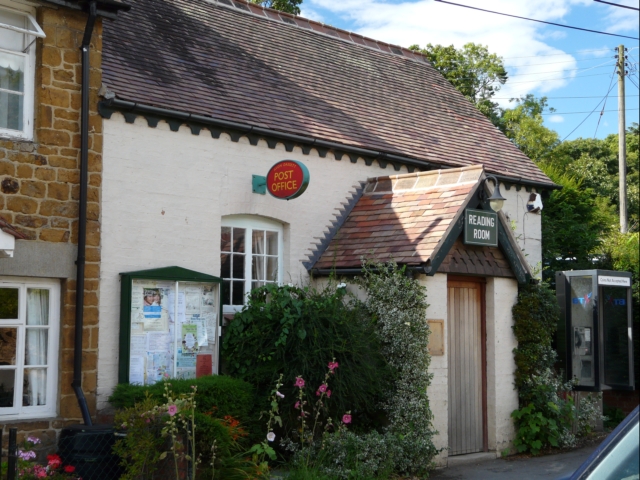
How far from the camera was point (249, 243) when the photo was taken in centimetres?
1166

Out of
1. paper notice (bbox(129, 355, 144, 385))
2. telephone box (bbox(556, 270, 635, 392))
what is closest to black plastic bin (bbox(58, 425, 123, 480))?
paper notice (bbox(129, 355, 144, 385))

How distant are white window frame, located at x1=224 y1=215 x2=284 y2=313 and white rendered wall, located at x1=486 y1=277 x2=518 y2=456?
3050 mm

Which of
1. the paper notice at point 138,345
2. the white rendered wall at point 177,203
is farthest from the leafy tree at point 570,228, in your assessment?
the paper notice at point 138,345

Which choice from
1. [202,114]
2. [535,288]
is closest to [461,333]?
[535,288]

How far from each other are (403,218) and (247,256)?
88.2 inches

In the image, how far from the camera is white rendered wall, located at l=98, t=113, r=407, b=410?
984 cm

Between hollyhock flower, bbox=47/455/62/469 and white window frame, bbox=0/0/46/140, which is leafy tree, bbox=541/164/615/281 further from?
hollyhock flower, bbox=47/455/62/469

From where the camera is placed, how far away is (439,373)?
11016 millimetres

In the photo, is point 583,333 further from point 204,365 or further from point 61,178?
point 61,178

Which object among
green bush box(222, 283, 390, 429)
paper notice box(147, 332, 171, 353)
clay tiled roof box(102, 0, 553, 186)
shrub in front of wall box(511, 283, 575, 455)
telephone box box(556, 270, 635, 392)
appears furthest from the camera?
telephone box box(556, 270, 635, 392)

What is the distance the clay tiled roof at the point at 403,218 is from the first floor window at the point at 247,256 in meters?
0.71

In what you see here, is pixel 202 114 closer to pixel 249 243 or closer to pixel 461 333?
pixel 249 243

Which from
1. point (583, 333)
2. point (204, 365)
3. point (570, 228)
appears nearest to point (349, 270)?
point (204, 365)

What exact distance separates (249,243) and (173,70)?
2655 mm
